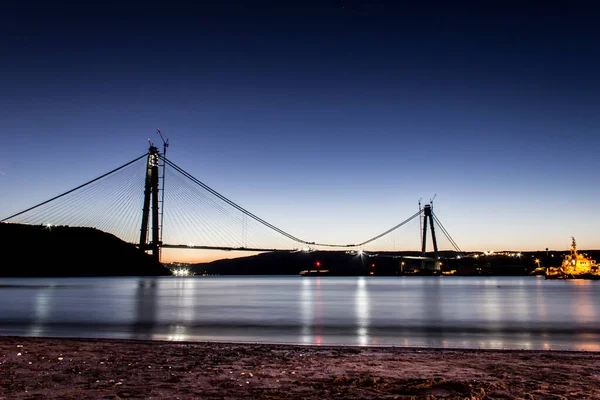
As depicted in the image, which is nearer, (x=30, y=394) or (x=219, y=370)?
(x=30, y=394)

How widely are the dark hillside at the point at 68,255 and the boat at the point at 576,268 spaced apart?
287 ft

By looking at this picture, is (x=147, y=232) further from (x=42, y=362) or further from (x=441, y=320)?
(x=42, y=362)

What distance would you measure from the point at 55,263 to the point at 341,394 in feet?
445

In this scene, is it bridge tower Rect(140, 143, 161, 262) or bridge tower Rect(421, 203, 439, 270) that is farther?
bridge tower Rect(421, 203, 439, 270)

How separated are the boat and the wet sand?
11479 cm

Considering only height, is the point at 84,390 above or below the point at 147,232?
below

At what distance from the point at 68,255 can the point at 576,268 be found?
115 m

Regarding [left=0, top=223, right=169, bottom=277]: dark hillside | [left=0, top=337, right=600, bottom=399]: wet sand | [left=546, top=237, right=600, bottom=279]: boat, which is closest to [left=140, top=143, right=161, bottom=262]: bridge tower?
[left=0, top=223, right=169, bottom=277]: dark hillside

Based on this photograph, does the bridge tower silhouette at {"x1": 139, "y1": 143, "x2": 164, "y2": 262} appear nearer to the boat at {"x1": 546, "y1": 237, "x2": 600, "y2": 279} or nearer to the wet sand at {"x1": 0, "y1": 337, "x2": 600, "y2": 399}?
the wet sand at {"x1": 0, "y1": 337, "x2": 600, "y2": 399}

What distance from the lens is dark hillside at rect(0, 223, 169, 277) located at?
4813 inches

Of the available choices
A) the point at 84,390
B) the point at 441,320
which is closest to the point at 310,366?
the point at 84,390

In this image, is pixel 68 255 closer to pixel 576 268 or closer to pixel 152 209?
pixel 152 209

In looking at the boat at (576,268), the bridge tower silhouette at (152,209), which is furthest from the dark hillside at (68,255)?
the boat at (576,268)

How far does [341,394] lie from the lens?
20.4 ft
